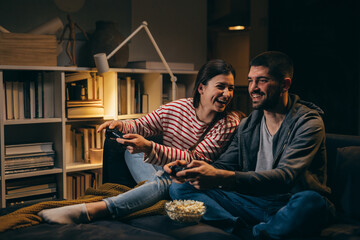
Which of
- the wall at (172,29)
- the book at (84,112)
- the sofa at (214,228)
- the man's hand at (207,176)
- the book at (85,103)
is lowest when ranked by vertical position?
the sofa at (214,228)

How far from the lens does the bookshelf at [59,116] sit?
107 inches

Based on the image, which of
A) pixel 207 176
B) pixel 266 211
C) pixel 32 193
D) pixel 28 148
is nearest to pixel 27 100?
pixel 28 148

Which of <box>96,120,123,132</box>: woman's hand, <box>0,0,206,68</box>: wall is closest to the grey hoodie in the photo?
<box>96,120,123,132</box>: woman's hand

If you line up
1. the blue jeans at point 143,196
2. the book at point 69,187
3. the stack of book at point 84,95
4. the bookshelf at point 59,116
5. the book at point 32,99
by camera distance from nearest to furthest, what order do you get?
the blue jeans at point 143,196
the bookshelf at point 59,116
the book at point 32,99
the stack of book at point 84,95
the book at point 69,187

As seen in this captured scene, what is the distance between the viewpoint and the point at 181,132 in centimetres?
243

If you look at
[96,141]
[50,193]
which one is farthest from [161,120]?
[50,193]

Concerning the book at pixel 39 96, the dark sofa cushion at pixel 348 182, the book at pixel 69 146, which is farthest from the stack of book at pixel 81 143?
the dark sofa cushion at pixel 348 182

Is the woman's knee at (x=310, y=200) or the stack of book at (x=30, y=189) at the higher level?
the woman's knee at (x=310, y=200)

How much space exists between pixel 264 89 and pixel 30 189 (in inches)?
74.9

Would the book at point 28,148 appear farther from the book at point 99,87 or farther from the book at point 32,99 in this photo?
the book at point 99,87

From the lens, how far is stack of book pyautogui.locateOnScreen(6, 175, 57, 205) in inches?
109

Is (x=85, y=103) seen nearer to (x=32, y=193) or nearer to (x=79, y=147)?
(x=79, y=147)

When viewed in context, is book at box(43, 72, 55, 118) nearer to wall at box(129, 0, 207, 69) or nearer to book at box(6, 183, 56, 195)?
book at box(6, 183, 56, 195)

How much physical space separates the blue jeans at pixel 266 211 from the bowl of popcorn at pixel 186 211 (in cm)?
9
